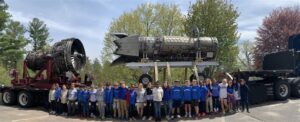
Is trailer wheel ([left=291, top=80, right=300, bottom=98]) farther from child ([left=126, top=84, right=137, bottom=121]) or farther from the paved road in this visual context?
child ([left=126, top=84, right=137, bottom=121])

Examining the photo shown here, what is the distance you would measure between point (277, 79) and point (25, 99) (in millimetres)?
12088

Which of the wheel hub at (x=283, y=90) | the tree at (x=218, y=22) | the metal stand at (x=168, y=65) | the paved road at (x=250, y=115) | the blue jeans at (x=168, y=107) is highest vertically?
the tree at (x=218, y=22)

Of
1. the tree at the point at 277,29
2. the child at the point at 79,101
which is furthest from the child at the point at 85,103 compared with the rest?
the tree at the point at 277,29

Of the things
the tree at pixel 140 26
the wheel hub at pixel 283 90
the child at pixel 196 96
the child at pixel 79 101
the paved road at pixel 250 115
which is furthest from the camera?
the tree at pixel 140 26

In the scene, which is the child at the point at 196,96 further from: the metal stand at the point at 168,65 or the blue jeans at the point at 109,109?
the metal stand at the point at 168,65

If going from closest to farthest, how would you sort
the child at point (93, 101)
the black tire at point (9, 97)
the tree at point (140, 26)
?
the child at point (93, 101), the black tire at point (9, 97), the tree at point (140, 26)

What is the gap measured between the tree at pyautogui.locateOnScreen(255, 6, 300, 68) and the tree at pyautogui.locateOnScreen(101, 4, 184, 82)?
27.2ft

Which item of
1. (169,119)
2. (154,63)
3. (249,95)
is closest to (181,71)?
(154,63)

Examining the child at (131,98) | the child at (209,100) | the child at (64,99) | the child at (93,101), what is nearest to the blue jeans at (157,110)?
the child at (131,98)

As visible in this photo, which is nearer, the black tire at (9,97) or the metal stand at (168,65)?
the metal stand at (168,65)

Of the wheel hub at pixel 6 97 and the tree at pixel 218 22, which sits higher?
the tree at pixel 218 22

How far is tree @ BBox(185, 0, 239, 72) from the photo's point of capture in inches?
1265

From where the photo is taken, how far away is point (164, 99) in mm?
17922

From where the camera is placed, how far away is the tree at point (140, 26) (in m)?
38.7
